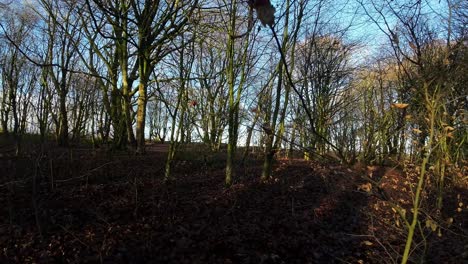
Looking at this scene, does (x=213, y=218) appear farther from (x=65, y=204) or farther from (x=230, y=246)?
(x=65, y=204)

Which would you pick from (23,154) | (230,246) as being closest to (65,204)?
(23,154)

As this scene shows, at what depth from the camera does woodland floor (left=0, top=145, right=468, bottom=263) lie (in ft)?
14.7

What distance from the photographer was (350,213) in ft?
24.1

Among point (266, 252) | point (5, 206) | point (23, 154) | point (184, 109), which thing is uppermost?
point (184, 109)

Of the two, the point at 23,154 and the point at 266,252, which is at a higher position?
the point at 23,154

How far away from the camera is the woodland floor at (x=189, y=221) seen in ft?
14.7

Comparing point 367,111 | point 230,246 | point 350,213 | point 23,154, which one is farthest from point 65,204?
point 367,111

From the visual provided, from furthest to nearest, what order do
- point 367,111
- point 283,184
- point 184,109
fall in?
point 367,111 → point 283,184 → point 184,109

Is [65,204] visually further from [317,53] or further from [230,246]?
[317,53]

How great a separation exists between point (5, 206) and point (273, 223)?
14.2 feet

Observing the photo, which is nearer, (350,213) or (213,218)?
(213,218)

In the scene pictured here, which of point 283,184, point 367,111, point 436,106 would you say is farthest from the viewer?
point 367,111

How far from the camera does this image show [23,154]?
761cm

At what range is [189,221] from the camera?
5.58 meters
